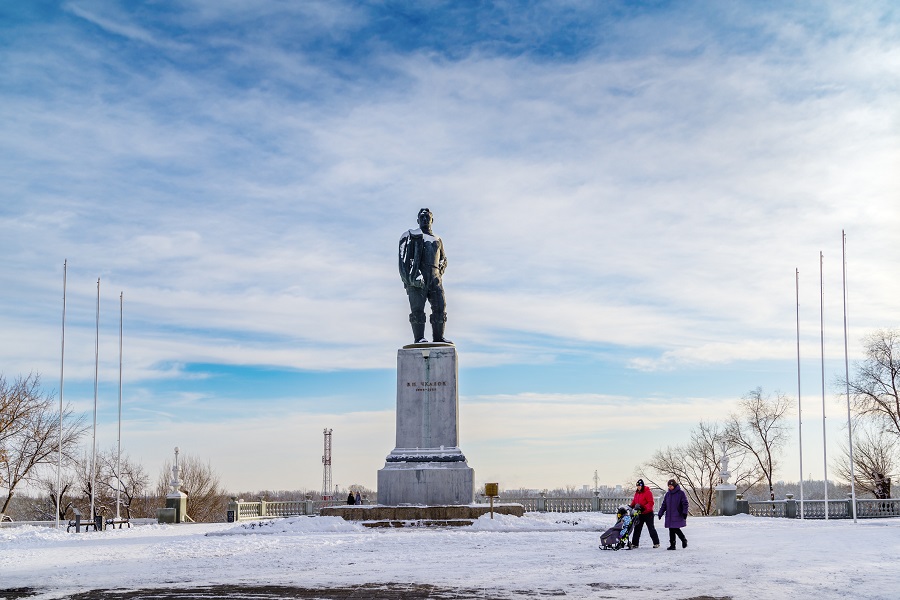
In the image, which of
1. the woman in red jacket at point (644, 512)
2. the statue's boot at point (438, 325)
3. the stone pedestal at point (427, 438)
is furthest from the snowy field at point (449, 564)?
the statue's boot at point (438, 325)

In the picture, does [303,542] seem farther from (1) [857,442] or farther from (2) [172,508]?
(1) [857,442]

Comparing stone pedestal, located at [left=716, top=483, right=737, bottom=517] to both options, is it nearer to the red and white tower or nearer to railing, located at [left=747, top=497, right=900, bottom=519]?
railing, located at [left=747, top=497, right=900, bottom=519]

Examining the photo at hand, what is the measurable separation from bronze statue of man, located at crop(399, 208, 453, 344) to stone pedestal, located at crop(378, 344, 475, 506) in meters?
1.06

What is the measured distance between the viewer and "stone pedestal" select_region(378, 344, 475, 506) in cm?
2866

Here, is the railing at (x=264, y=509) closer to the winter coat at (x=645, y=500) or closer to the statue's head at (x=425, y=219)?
the statue's head at (x=425, y=219)

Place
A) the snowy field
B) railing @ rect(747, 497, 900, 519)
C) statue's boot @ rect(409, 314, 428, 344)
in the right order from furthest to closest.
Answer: railing @ rect(747, 497, 900, 519) < statue's boot @ rect(409, 314, 428, 344) < the snowy field

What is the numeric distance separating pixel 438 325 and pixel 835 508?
23.1 m

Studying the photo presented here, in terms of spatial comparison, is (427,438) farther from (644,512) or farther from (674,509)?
(674,509)

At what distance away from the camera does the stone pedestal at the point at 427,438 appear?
28.7 m

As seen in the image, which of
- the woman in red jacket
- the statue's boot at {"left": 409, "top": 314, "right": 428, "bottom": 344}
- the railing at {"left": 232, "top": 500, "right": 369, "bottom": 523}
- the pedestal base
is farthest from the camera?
the railing at {"left": 232, "top": 500, "right": 369, "bottom": 523}

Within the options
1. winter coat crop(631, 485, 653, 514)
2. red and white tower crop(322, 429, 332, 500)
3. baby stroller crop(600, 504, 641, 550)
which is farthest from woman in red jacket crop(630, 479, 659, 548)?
red and white tower crop(322, 429, 332, 500)

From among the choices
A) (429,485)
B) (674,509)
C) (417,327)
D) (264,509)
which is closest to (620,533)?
(674,509)

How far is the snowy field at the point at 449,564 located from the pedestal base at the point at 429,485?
7.94ft

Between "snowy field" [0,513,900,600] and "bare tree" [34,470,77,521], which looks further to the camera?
"bare tree" [34,470,77,521]
